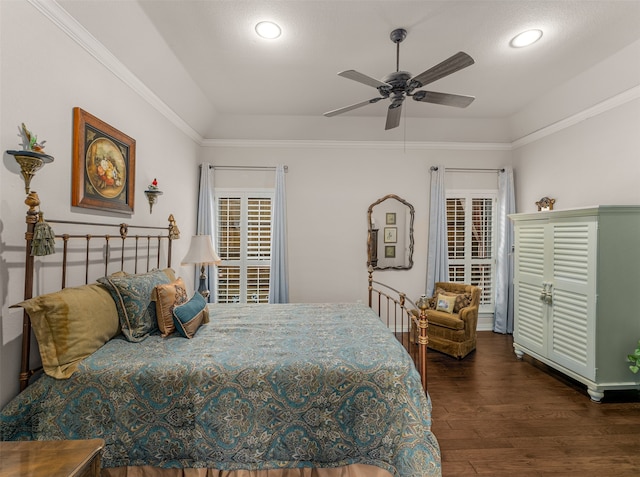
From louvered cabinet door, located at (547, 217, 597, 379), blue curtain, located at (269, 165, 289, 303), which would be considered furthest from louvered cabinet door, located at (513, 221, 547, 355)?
blue curtain, located at (269, 165, 289, 303)

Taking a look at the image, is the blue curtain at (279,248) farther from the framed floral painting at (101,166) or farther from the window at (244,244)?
the framed floral painting at (101,166)

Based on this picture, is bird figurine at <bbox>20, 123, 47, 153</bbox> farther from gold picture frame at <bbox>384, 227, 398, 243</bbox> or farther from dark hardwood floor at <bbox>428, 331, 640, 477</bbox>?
gold picture frame at <bbox>384, 227, 398, 243</bbox>

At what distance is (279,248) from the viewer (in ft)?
15.0

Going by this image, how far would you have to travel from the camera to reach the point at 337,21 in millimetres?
2510

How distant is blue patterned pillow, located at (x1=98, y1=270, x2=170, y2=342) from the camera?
212 cm

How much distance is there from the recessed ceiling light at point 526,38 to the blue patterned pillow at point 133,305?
375 centimetres

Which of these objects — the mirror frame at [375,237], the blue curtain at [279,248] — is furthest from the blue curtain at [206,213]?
the mirror frame at [375,237]

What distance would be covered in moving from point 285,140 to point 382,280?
104 inches

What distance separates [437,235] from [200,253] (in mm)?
3449

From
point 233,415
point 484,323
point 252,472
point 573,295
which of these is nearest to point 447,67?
point 573,295

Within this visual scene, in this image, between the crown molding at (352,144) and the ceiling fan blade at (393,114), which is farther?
the crown molding at (352,144)

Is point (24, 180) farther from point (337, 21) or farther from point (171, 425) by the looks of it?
point (337, 21)

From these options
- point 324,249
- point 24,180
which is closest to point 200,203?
point 324,249

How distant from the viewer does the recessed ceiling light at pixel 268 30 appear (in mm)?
2539
